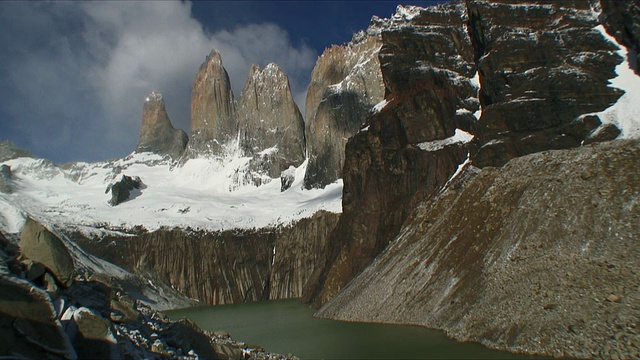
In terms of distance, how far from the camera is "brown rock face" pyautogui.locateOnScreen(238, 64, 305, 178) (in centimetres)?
13138

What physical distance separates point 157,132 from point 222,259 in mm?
78366

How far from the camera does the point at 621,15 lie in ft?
161

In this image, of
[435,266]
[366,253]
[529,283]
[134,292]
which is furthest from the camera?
[134,292]

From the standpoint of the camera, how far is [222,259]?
9194cm

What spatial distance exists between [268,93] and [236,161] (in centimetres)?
1762

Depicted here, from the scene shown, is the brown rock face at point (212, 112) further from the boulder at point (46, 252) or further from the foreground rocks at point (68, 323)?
the boulder at point (46, 252)

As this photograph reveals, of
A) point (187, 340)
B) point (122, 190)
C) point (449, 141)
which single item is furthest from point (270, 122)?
point (187, 340)

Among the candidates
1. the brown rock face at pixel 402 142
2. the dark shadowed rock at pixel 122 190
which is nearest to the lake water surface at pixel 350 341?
the brown rock face at pixel 402 142

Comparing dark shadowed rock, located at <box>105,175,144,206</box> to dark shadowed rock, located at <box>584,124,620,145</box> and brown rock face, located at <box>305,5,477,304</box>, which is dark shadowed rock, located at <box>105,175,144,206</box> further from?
dark shadowed rock, located at <box>584,124,620,145</box>

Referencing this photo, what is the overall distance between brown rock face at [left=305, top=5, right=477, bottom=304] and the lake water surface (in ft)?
37.1

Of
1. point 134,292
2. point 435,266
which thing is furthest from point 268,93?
point 435,266

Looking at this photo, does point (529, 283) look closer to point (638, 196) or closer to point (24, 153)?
point (638, 196)

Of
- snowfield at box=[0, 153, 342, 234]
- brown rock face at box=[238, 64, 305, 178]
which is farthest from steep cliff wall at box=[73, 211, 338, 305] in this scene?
brown rock face at box=[238, 64, 305, 178]

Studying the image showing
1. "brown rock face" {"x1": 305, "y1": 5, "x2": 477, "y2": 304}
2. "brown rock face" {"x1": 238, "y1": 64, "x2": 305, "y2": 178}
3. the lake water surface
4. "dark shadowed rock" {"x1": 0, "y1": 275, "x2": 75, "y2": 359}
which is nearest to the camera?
"dark shadowed rock" {"x1": 0, "y1": 275, "x2": 75, "y2": 359}
